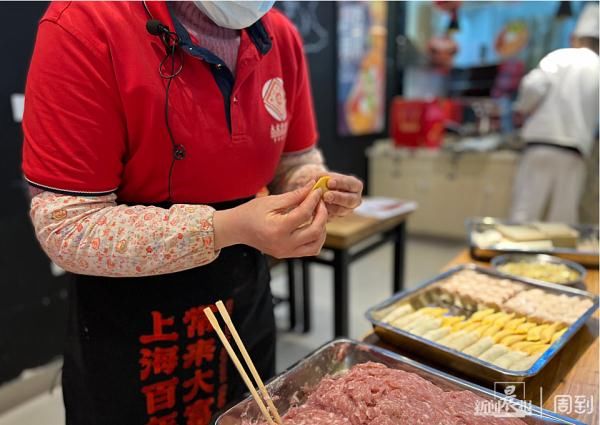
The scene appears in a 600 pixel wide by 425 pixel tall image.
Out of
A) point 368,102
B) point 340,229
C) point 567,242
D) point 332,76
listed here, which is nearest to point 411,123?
point 368,102

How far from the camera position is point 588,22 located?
1639mm

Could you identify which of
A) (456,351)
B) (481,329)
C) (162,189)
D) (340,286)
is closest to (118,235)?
(162,189)

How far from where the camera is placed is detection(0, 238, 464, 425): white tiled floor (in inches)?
79.3

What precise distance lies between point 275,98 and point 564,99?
2.02 metres

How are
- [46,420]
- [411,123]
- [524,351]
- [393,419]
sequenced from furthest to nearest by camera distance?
[411,123] < [46,420] < [524,351] < [393,419]

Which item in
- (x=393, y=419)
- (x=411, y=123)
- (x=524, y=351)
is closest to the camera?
(x=393, y=419)

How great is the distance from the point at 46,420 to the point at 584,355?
1962mm

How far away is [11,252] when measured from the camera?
6.56 ft

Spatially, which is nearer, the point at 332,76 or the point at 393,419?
the point at 393,419

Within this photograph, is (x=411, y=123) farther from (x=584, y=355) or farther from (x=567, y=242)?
(x=584, y=355)

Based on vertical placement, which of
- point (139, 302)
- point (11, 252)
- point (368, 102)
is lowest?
point (11, 252)

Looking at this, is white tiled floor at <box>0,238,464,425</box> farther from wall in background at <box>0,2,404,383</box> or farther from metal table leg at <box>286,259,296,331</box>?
wall in background at <box>0,2,404,383</box>

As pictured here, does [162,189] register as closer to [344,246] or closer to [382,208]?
[344,246]

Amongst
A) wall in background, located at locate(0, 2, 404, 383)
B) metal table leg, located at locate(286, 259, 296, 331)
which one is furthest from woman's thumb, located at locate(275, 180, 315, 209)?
metal table leg, located at locate(286, 259, 296, 331)
